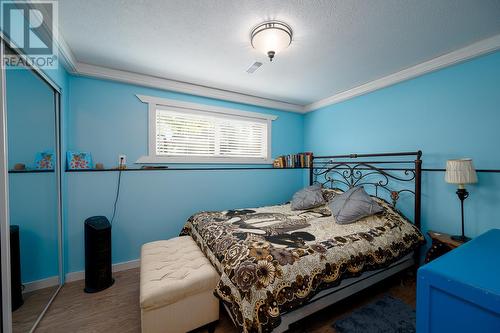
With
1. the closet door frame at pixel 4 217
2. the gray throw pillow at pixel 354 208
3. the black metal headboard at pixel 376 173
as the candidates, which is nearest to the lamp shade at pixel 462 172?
the black metal headboard at pixel 376 173

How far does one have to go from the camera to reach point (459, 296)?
79cm

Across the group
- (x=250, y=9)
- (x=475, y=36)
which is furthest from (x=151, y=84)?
(x=475, y=36)

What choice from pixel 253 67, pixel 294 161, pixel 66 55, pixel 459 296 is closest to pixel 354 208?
pixel 459 296

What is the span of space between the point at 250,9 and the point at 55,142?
236 cm

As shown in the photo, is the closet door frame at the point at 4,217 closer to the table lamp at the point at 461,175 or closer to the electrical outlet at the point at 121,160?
the electrical outlet at the point at 121,160

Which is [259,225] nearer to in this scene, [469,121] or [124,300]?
[124,300]

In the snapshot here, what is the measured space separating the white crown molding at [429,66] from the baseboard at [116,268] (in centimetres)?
399

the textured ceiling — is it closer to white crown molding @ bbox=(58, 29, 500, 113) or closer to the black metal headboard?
white crown molding @ bbox=(58, 29, 500, 113)

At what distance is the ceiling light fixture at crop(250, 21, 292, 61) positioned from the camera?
170cm

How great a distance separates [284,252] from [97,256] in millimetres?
1990

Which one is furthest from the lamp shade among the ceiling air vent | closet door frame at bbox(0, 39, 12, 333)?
closet door frame at bbox(0, 39, 12, 333)

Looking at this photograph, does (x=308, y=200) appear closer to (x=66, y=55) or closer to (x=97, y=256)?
(x=97, y=256)

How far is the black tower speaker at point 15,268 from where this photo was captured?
4.45 ft

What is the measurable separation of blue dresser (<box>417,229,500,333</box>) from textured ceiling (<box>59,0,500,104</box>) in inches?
70.4
